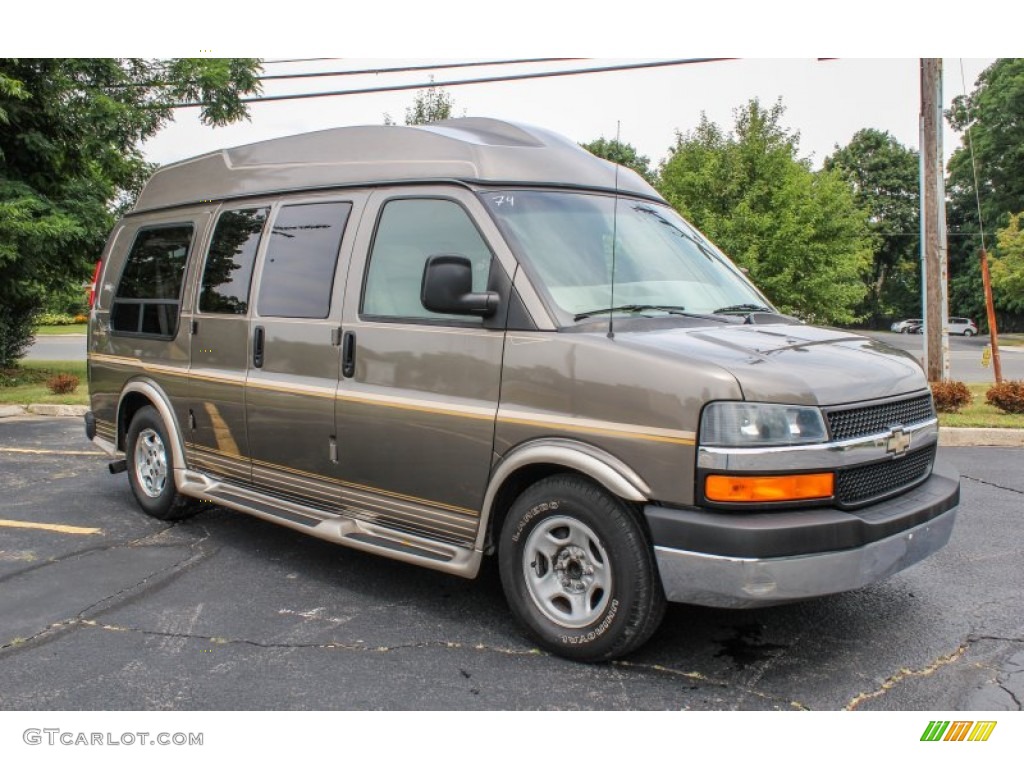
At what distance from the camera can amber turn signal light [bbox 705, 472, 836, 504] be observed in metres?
3.34

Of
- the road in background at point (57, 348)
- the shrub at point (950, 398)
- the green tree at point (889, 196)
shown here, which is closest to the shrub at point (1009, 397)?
the shrub at point (950, 398)

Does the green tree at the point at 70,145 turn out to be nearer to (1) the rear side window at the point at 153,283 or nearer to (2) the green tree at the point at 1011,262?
(1) the rear side window at the point at 153,283

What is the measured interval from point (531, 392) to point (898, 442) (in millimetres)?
1591

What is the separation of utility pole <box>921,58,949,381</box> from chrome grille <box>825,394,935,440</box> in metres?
10.2

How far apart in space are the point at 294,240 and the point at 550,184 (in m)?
1.61

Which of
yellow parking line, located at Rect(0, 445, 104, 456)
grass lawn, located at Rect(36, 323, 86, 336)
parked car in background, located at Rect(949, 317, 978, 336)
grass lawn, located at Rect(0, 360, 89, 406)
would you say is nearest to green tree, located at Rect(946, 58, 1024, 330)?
parked car in background, located at Rect(949, 317, 978, 336)

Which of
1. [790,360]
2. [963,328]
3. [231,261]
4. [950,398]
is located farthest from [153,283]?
[963,328]

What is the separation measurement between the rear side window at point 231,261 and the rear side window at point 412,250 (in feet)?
3.84

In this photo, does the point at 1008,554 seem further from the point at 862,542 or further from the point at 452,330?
the point at 452,330

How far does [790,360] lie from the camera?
361cm

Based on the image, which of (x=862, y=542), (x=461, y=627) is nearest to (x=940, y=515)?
(x=862, y=542)

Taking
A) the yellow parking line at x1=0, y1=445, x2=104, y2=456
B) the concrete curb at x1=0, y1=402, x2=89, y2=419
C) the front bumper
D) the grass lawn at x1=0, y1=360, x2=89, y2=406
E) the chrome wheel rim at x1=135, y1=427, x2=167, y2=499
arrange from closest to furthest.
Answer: the front bumper, the chrome wheel rim at x1=135, y1=427, x2=167, y2=499, the yellow parking line at x1=0, y1=445, x2=104, y2=456, the concrete curb at x1=0, y1=402, x2=89, y2=419, the grass lawn at x1=0, y1=360, x2=89, y2=406

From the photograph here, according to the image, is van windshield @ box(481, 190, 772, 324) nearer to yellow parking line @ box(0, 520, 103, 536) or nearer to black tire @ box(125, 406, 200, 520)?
black tire @ box(125, 406, 200, 520)

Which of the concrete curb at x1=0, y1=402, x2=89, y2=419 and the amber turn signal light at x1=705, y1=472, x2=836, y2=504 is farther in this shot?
the concrete curb at x1=0, y1=402, x2=89, y2=419
